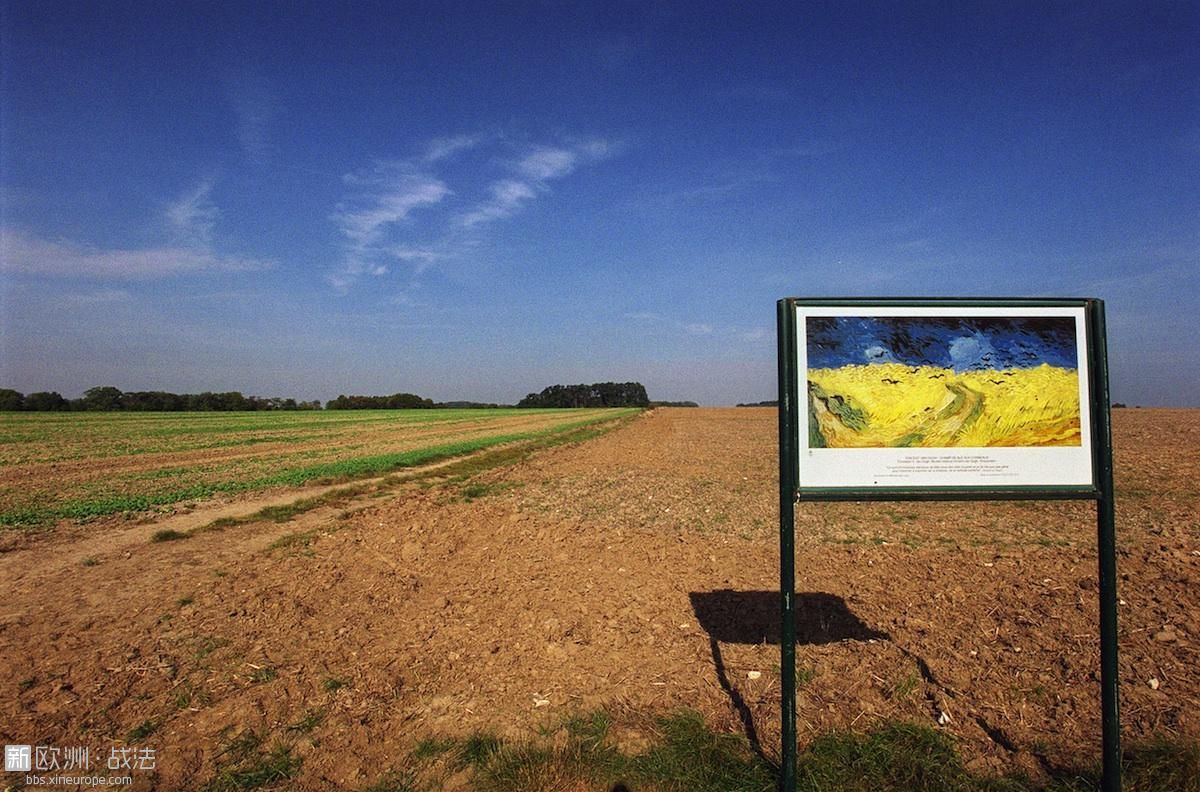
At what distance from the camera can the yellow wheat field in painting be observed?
3533 millimetres

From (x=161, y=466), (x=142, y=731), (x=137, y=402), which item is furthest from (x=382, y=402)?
(x=142, y=731)

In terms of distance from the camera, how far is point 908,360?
11.8 feet

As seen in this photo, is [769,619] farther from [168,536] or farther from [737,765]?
[168,536]

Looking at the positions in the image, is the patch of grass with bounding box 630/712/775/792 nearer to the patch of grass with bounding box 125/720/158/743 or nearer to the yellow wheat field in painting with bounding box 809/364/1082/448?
the yellow wheat field in painting with bounding box 809/364/1082/448

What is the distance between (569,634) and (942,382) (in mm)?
3862

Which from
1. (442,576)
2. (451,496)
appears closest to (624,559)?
(442,576)

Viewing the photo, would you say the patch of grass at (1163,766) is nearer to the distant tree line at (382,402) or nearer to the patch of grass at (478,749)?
the patch of grass at (478,749)

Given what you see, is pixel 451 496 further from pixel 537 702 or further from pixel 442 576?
pixel 537 702

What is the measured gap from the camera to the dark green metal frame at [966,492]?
330cm

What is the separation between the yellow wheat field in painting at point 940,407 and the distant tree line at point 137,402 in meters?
101

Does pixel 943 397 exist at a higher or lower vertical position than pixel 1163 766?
higher

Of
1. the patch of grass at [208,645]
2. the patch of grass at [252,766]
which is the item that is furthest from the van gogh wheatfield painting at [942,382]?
the patch of grass at [208,645]

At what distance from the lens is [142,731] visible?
4109mm

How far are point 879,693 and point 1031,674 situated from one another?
4.24ft
